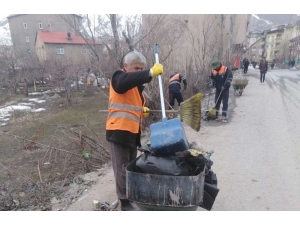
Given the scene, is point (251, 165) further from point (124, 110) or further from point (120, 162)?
point (124, 110)

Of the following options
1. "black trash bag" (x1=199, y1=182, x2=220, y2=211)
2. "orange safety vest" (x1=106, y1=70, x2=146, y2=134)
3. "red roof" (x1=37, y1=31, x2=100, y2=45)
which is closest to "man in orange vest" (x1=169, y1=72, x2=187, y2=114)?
"orange safety vest" (x1=106, y1=70, x2=146, y2=134)

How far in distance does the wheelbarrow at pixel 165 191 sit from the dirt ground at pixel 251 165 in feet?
2.62

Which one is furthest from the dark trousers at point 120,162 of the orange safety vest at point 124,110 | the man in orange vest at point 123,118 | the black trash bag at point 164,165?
the black trash bag at point 164,165

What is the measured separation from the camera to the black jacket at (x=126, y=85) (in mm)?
1901

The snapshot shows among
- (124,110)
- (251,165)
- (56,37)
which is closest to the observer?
(124,110)

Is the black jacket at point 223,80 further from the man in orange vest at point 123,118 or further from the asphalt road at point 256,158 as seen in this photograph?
the man in orange vest at point 123,118

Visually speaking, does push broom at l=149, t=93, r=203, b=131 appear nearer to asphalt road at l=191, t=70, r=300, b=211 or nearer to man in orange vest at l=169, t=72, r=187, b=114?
asphalt road at l=191, t=70, r=300, b=211

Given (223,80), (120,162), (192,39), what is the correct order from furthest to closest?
1. (192,39)
2. (223,80)
3. (120,162)

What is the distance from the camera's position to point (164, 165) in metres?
1.80

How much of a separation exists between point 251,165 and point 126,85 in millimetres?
2464

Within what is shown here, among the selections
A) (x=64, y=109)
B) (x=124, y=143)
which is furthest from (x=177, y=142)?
(x=64, y=109)

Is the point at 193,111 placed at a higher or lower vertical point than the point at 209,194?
higher

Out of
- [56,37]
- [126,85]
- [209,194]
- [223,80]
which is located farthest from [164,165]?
[56,37]

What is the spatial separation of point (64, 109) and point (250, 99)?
29.4ft
